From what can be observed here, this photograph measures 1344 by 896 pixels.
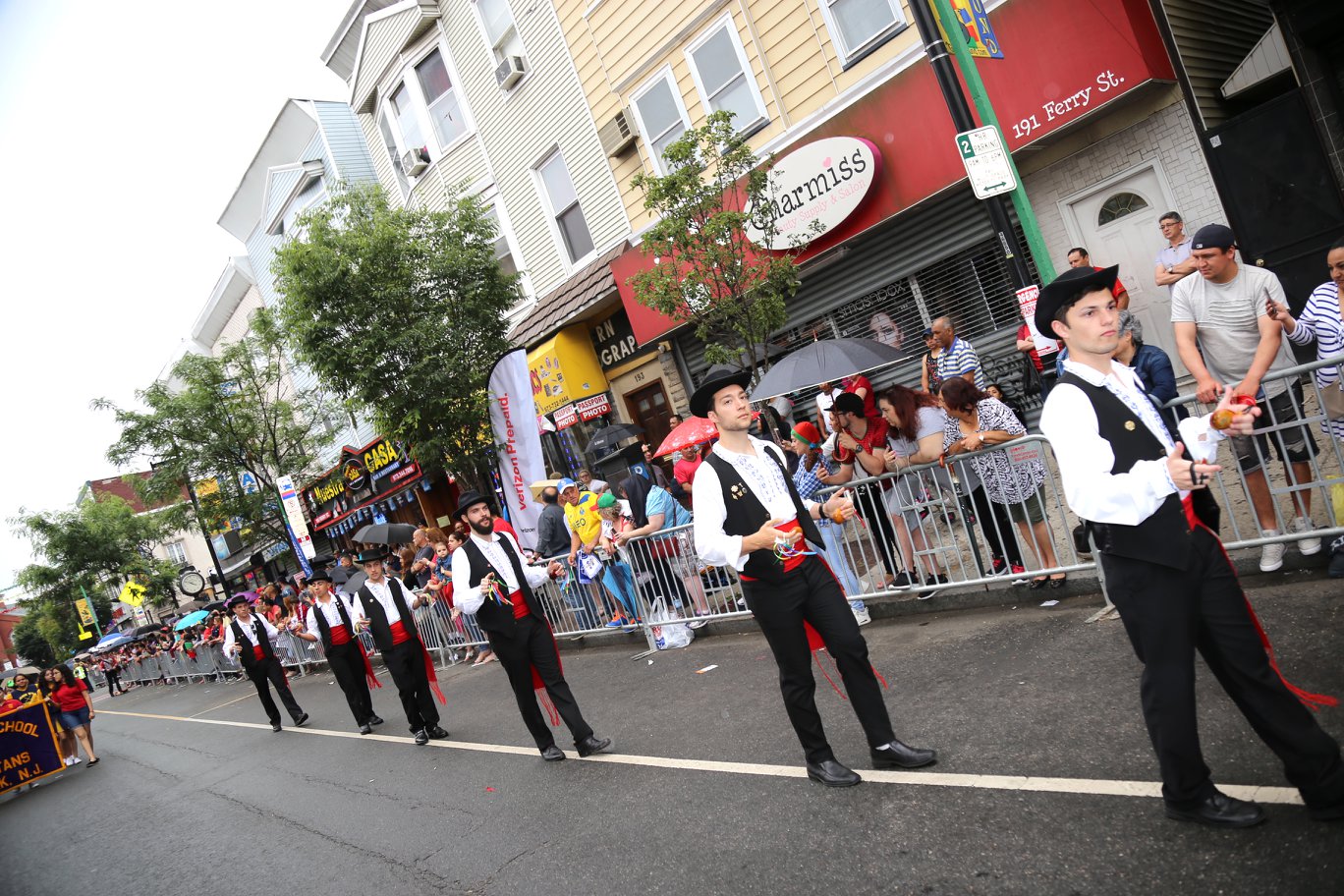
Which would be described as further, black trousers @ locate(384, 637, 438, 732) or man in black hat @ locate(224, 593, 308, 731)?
man in black hat @ locate(224, 593, 308, 731)

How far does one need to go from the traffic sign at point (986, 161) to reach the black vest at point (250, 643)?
11343mm

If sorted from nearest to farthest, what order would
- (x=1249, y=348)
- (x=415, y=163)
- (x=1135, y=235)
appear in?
(x=1249, y=348) → (x=1135, y=235) → (x=415, y=163)

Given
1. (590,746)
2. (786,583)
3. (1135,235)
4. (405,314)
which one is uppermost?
(405,314)

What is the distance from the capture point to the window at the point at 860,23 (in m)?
12.1

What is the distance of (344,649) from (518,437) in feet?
15.7

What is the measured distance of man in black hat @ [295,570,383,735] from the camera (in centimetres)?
1074

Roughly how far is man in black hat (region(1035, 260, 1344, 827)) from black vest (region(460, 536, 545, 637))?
4567 millimetres

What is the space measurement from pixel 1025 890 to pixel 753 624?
5971 mm

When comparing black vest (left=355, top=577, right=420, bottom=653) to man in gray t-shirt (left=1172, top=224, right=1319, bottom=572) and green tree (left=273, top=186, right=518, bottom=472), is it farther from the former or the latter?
man in gray t-shirt (left=1172, top=224, right=1319, bottom=572)

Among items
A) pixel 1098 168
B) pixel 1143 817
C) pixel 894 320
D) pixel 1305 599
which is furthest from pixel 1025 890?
pixel 894 320

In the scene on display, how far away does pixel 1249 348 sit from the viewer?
575cm

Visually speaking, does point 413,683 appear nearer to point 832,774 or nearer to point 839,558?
point 839,558

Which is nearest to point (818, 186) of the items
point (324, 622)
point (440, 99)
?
point (324, 622)

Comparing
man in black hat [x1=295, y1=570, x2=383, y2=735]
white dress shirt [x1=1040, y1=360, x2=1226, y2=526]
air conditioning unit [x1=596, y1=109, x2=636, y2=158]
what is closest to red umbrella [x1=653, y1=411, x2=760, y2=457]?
man in black hat [x1=295, y1=570, x2=383, y2=735]
